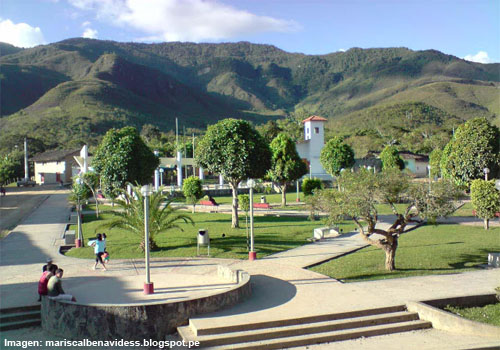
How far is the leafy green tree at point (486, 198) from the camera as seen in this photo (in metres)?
19.5

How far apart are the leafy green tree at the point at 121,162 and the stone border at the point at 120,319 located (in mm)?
13467

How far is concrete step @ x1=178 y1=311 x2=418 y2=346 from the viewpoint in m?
7.94

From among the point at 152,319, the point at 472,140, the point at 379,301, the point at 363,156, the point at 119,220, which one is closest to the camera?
the point at 152,319

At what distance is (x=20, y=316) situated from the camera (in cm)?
966

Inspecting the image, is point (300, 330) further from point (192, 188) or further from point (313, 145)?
point (313, 145)

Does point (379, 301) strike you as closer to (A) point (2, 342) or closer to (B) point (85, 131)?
(A) point (2, 342)

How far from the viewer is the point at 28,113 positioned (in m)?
113

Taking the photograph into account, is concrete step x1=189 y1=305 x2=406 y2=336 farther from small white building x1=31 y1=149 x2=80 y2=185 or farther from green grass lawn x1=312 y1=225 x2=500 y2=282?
small white building x1=31 y1=149 x2=80 y2=185

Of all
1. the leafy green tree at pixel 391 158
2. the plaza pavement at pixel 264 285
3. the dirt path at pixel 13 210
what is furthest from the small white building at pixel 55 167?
the plaza pavement at pixel 264 285

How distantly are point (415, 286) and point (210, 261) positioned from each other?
20.4 feet

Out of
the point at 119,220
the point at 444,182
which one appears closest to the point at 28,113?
the point at 119,220

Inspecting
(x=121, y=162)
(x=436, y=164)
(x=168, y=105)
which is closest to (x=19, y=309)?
(x=121, y=162)

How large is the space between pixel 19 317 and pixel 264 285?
559cm

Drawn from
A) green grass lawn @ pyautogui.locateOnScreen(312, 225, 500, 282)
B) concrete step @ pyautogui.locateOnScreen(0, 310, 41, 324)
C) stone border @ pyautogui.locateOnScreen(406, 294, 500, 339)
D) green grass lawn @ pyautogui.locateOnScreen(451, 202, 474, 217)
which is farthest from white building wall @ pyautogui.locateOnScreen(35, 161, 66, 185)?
stone border @ pyautogui.locateOnScreen(406, 294, 500, 339)
